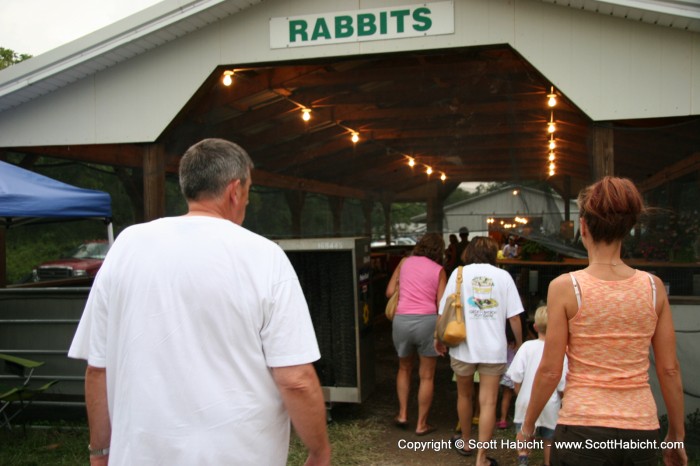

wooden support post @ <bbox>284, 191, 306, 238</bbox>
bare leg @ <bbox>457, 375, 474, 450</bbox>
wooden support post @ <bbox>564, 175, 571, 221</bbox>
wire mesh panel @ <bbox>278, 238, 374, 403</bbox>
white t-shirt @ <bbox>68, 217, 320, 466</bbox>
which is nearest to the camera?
white t-shirt @ <bbox>68, 217, 320, 466</bbox>

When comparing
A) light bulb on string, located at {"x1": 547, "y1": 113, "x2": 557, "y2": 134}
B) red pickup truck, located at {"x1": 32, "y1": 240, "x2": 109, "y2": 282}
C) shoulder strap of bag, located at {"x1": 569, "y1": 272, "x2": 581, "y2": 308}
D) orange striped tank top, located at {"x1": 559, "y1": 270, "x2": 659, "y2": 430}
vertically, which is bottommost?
red pickup truck, located at {"x1": 32, "y1": 240, "x2": 109, "y2": 282}

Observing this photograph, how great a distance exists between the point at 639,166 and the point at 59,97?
20.1 ft

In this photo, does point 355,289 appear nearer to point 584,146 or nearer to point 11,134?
point 584,146

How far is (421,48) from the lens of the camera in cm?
575

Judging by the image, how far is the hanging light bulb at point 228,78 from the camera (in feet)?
21.9

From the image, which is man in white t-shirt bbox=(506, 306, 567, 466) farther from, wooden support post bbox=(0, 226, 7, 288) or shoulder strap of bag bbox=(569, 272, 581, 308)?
wooden support post bbox=(0, 226, 7, 288)

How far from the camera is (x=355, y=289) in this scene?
19.1ft

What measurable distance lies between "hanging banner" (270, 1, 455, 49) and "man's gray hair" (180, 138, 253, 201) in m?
4.22

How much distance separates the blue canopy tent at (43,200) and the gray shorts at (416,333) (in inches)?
129

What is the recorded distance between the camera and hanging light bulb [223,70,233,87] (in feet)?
21.9

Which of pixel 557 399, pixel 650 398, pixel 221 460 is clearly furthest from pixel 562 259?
pixel 221 460

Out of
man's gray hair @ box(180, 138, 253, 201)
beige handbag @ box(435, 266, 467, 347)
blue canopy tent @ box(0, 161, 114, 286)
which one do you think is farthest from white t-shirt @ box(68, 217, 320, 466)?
blue canopy tent @ box(0, 161, 114, 286)

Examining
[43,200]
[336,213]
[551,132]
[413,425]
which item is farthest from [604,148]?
[43,200]

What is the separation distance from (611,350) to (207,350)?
1476 mm
